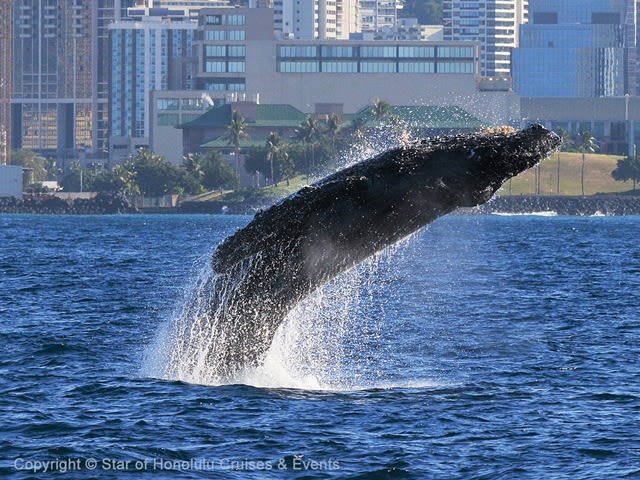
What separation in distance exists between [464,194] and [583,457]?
4408 millimetres

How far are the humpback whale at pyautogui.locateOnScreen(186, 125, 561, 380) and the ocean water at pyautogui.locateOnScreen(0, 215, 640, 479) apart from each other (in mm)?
2531

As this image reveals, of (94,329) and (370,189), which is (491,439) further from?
(94,329)

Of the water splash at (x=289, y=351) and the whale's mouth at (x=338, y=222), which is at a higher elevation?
the whale's mouth at (x=338, y=222)

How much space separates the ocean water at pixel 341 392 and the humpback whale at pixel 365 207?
2531 millimetres

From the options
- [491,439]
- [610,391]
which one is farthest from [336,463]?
[610,391]

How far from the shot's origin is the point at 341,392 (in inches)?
1007

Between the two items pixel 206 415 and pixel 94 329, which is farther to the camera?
pixel 94 329

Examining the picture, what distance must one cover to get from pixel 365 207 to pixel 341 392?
21.3ft

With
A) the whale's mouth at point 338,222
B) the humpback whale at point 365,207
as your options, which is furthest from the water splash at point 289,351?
the humpback whale at point 365,207

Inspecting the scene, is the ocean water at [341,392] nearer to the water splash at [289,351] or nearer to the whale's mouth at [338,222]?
the water splash at [289,351]

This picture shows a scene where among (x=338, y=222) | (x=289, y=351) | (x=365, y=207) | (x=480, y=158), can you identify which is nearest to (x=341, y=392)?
(x=289, y=351)

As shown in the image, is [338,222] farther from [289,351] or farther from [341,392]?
[289,351]

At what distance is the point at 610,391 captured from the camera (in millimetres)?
27203

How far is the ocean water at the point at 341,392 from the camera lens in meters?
21.1
